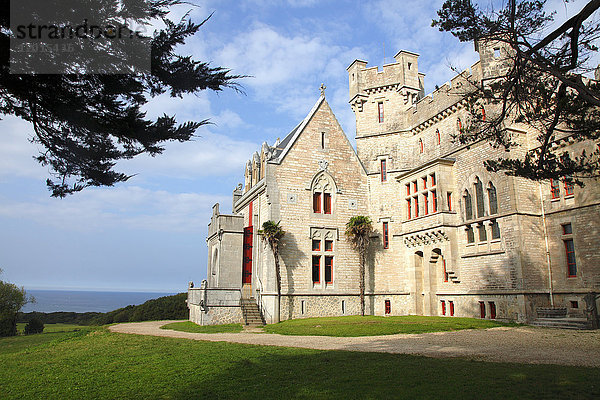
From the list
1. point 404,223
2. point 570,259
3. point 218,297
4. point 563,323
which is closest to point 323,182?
point 404,223

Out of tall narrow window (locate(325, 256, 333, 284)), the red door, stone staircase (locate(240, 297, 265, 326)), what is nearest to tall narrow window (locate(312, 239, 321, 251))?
tall narrow window (locate(325, 256, 333, 284))

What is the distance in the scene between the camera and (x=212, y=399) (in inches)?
275

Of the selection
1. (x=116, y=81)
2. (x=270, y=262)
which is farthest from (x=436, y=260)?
(x=116, y=81)

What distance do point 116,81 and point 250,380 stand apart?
5.95 metres

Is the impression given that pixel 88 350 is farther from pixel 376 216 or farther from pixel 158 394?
pixel 376 216

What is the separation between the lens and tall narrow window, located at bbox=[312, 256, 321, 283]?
2570cm

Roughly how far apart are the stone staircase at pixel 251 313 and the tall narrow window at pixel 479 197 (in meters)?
13.1

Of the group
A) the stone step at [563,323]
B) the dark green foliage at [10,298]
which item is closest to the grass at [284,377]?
the stone step at [563,323]

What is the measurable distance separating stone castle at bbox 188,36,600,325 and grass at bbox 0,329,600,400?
11.4 metres

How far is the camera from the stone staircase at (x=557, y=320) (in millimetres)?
16766

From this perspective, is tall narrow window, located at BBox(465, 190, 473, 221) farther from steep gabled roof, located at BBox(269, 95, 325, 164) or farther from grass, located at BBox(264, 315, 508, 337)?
steep gabled roof, located at BBox(269, 95, 325, 164)

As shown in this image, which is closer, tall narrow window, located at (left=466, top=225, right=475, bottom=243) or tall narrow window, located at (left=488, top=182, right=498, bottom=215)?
Result: tall narrow window, located at (left=488, top=182, right=498, bottom=215)

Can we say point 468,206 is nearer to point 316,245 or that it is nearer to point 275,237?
point 316,245

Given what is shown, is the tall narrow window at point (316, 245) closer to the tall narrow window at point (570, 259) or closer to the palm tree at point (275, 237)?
the palm tree at point (275, 237)
